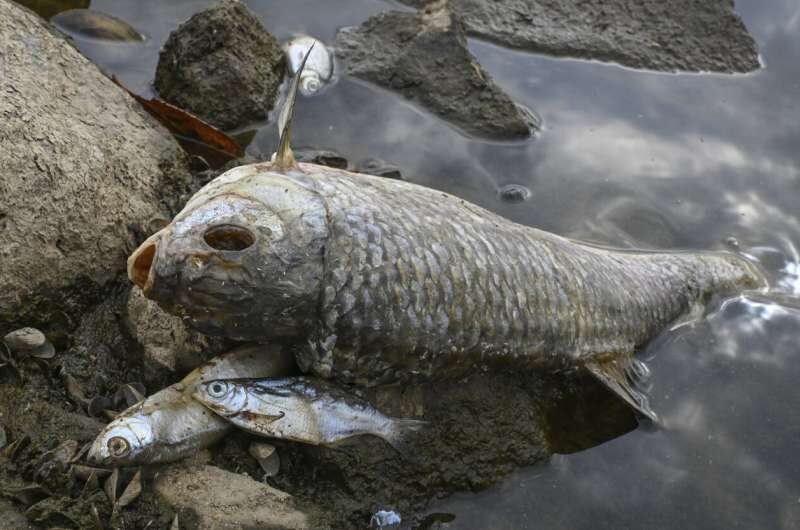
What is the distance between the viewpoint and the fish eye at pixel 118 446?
14.0 feet

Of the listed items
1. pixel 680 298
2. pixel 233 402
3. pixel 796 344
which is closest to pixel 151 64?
pixel 233 402

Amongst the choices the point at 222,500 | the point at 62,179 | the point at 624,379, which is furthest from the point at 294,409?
the point at 624,379

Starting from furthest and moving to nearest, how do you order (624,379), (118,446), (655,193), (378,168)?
1. (655,193)
2. (378,168)
3. (624,379)
4. (118,446)

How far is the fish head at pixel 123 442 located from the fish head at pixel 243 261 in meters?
0.52

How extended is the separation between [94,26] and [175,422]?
12.8 ft

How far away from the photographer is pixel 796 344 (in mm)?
6062

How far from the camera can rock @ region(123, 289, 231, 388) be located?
4879 millimetres

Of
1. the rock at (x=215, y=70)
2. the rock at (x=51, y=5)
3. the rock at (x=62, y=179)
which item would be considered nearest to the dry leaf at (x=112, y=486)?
the rock at (x=62, y=179)

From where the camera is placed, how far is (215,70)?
21.8 ft

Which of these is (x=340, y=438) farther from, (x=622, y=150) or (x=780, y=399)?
(x=622, y=150)

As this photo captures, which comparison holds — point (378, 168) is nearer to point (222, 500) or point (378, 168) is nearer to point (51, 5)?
point (222, 500)

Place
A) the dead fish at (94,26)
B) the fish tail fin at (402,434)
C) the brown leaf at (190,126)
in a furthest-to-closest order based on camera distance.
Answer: the dead fish at (94,26), the brown leaf at (190,126), the fish tail fin at (402,434)

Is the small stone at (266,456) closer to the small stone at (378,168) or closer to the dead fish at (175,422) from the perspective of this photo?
the dead fish at (175,422)

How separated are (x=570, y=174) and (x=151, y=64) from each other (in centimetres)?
315
